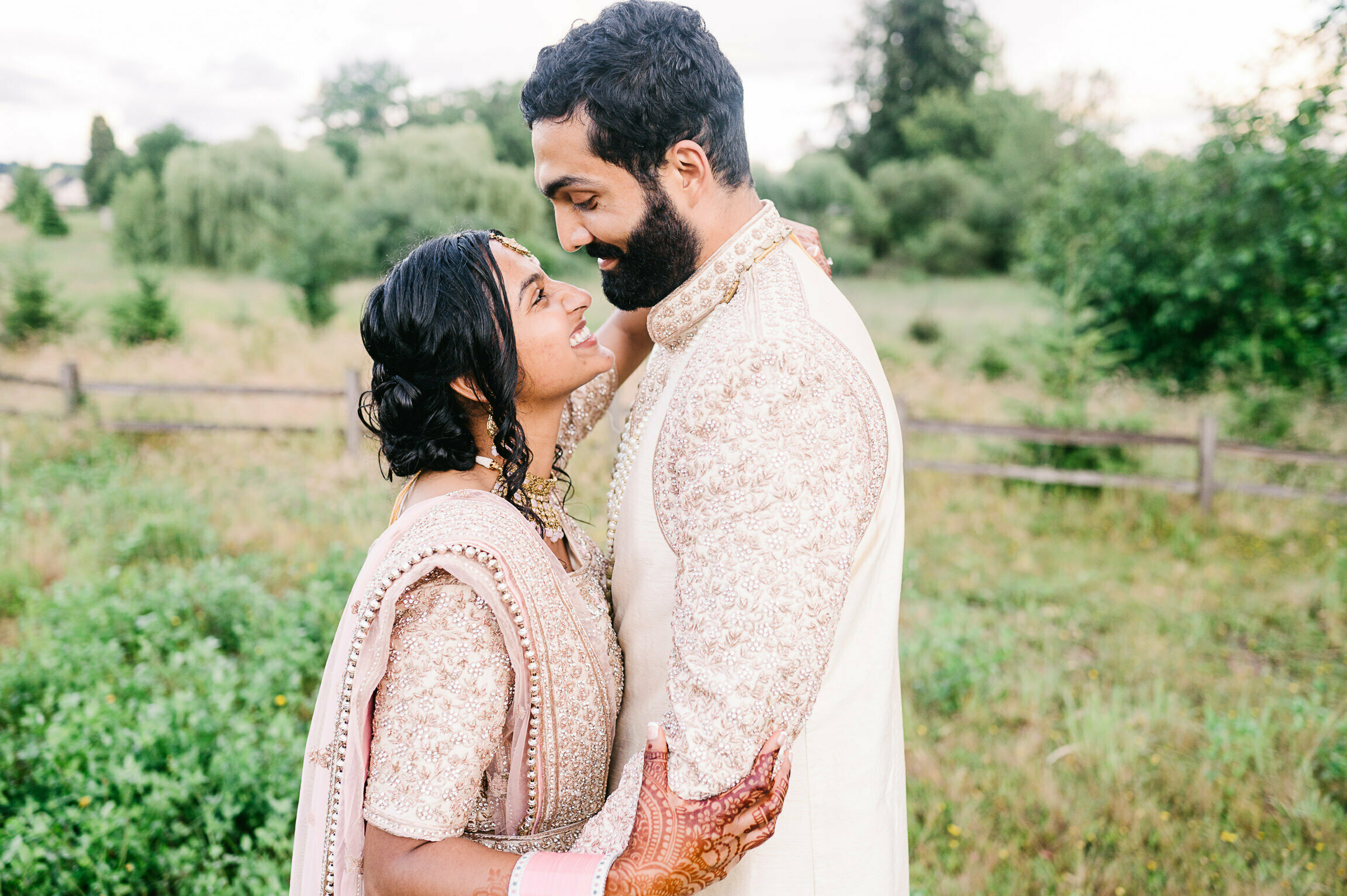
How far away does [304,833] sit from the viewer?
5.46 feet

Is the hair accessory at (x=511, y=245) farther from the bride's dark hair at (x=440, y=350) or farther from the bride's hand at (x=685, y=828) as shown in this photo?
the bride's hand at (x=685, y=828)

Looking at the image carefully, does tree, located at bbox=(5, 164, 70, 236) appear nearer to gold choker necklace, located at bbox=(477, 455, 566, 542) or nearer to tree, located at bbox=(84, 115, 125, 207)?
tree, located at bbox=(84, 115, 125, 207)

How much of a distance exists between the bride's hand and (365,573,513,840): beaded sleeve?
313mm

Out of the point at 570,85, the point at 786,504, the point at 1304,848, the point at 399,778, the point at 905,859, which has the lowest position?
the point at 1304,848

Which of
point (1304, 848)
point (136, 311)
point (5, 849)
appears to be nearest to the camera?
point (5, 849)

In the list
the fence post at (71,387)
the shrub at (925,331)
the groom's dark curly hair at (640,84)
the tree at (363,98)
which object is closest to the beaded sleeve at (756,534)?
the groom's dark curly hair at (640,84)

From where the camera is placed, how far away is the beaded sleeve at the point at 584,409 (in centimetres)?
233

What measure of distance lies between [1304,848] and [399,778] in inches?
165

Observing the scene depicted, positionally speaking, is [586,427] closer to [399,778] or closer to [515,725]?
[515,725]

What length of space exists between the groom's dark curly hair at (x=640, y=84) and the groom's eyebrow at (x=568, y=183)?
57mm

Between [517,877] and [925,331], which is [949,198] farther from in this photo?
[517,877]

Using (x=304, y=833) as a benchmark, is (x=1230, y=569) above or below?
below

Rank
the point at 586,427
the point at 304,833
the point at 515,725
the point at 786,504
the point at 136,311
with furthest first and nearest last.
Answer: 1. the point at 136,311
2. the point at 586,427
3. the point at 304,833
4. the point at 515,725
5. the point at 786,504

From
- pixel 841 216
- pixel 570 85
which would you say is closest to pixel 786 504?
pixel 570 85
